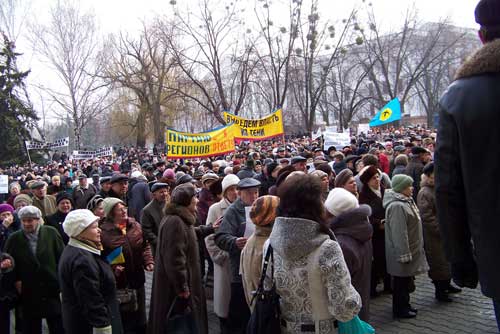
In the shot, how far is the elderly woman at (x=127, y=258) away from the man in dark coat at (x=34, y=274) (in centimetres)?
89

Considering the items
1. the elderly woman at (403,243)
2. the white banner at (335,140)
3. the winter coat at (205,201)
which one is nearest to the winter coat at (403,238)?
the elderly woman at (403,243)

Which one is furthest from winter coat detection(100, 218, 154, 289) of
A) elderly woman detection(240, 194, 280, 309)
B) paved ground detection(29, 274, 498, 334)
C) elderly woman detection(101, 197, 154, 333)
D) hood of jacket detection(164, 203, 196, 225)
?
elderly woman detection(240, 194, 280, 309)

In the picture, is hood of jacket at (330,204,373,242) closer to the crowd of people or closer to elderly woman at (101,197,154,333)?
the crowd of people

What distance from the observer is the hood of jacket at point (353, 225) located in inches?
170

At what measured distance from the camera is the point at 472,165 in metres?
1.87

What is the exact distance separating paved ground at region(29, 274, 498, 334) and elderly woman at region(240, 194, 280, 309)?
8.33ft

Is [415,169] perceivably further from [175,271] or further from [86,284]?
[86,284]

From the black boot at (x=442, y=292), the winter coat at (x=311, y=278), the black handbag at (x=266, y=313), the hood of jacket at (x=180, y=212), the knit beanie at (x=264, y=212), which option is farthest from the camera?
the black boot at (x=442, y=292)

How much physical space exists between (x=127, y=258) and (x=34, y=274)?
3.85 ft

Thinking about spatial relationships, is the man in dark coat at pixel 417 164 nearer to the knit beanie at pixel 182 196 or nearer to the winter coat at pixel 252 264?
the knit beanie at pixel 182 196

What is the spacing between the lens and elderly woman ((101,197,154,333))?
4871 millimetres

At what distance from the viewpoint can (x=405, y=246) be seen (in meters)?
5.66

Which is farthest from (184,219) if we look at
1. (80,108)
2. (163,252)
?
(80,108)

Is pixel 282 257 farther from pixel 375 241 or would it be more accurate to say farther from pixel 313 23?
pixel 313 23
